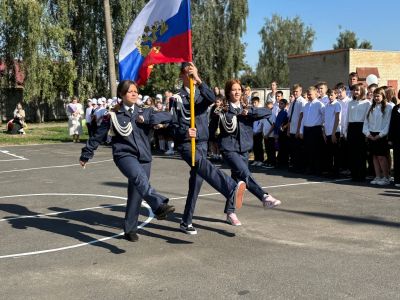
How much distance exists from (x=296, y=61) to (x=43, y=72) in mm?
19498

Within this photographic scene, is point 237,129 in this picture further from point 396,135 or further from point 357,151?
point 357,151

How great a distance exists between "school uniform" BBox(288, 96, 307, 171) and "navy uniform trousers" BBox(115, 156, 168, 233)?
6625 mm

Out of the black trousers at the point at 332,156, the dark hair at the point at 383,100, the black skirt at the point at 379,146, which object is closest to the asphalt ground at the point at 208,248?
the black skirt at the point at 379,146

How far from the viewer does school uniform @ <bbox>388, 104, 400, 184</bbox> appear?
389 inches

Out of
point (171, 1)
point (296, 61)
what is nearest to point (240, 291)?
point (171, 1)

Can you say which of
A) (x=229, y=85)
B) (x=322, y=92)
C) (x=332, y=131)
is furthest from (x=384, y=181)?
(x=229, y=85)

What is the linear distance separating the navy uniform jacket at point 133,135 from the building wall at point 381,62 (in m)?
31.6

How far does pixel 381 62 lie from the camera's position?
37156mm

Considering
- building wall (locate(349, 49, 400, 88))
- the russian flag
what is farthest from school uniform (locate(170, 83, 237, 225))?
building wall (locate(349, 49, 400, 88))

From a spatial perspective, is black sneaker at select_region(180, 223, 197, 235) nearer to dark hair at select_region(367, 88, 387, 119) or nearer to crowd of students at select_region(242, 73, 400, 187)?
crowd of students at select_region(242, 73, 400, 187)

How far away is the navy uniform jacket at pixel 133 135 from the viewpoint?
20.3ft

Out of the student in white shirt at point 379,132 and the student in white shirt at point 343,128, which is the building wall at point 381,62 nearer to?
the student in white shirt at point 343,128

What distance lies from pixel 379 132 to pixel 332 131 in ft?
4.11

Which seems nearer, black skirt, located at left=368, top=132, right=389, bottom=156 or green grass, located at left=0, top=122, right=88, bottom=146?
black skirt, located at left=368, top=132, right=389, bottom=156
